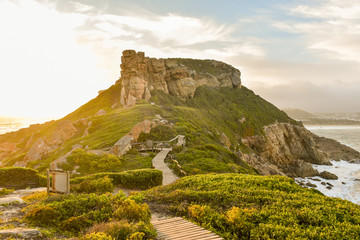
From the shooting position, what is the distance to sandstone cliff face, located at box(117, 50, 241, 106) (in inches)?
2358

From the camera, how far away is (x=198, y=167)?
1975cm

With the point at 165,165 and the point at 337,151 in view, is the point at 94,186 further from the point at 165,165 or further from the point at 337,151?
the point at 337,151

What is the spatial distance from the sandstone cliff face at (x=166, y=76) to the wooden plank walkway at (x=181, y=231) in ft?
157

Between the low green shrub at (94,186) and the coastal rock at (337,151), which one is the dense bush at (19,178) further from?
the coastal rock at (337,151)

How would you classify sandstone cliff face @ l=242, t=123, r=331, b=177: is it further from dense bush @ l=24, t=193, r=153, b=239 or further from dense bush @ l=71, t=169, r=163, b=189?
dense bush @ l=24, t=193, r=153, b=239

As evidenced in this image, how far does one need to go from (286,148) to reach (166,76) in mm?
43628

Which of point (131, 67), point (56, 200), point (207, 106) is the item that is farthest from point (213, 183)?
point (207, 106)

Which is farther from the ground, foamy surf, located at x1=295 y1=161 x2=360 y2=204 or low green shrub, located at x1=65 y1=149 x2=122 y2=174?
low green shrub, located at x1=65 y1=149 x2=122 y2=174

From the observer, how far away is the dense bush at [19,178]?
1488 centimetres

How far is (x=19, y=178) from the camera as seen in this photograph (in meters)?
15.1

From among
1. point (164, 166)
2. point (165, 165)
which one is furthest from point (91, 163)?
point (165, 165)

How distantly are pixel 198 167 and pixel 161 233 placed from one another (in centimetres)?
1320

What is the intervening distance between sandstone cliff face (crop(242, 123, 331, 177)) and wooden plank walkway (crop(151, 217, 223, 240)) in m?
50.0

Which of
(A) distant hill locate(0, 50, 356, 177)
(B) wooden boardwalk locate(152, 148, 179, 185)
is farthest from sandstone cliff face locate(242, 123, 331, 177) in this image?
(B) wooden boardwalk locate(152, 148, 179, 185)
